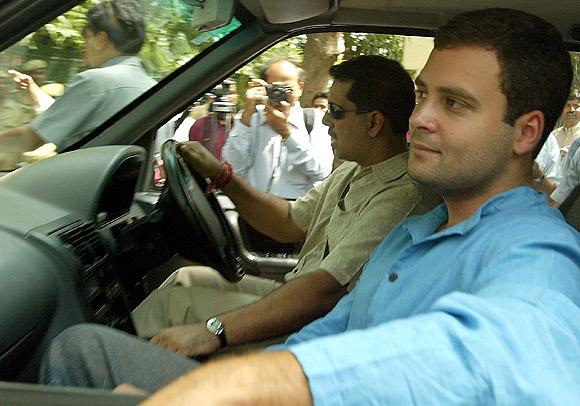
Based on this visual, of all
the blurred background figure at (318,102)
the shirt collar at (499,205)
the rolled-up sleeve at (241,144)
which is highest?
the shirt collar at (499,205)

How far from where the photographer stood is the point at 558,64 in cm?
165

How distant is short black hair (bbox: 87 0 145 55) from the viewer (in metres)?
2.62

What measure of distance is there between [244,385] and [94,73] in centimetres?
208

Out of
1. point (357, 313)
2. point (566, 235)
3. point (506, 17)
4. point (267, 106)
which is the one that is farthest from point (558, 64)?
point (267, 106)

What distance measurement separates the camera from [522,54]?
1602 mm

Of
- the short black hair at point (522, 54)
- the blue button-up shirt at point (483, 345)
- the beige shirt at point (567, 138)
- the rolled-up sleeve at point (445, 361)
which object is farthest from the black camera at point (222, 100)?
the rolled-up sleeve at point (445, 361)

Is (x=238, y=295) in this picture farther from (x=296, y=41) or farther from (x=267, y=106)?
(x=267, y=106)

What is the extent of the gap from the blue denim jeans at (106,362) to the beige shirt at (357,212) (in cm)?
63

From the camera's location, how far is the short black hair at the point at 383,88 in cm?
256

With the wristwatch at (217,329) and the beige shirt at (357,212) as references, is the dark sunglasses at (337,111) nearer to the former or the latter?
the beige shirt at (357,212)

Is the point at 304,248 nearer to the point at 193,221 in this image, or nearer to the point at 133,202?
the point at 193,221

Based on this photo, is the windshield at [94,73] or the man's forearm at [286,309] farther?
the windshield at [94,73]

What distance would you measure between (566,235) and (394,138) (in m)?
1.19

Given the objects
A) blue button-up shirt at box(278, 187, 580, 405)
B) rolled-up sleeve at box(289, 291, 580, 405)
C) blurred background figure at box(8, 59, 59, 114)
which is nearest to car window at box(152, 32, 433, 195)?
blurred background figure at box(8, 59, 59, 114)
